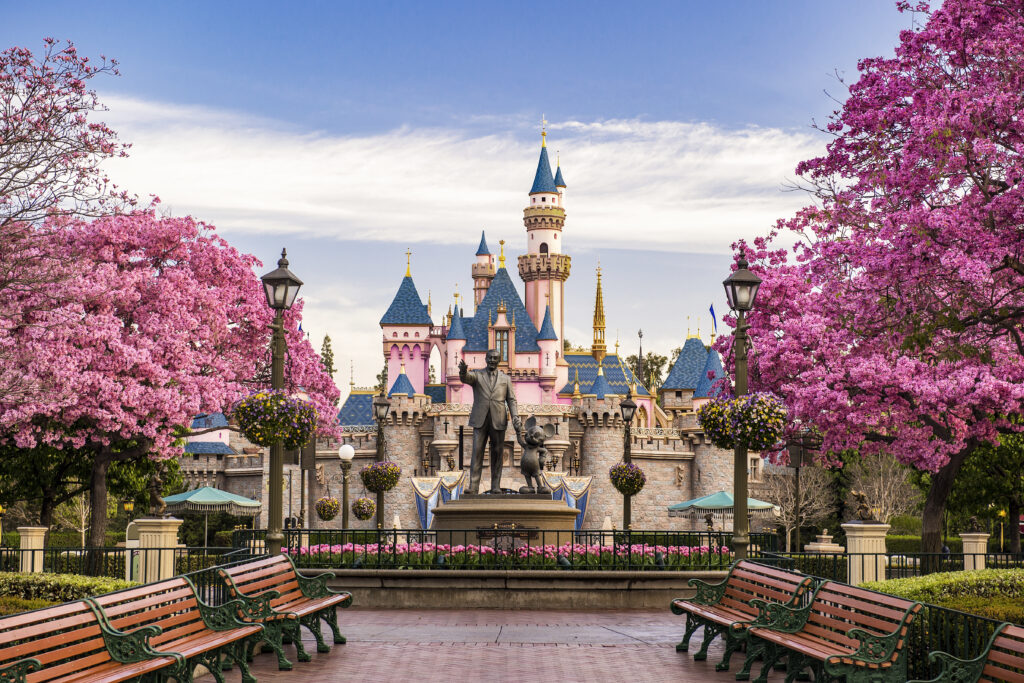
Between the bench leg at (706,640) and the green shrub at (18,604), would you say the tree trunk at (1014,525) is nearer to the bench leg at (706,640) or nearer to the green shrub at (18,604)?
the bench leg at (706,640)

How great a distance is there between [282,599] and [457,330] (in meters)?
71.7

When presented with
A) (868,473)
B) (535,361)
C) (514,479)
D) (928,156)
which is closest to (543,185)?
(535,361)

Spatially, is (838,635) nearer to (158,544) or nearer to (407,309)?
(158,544)

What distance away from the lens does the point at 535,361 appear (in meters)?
81.7

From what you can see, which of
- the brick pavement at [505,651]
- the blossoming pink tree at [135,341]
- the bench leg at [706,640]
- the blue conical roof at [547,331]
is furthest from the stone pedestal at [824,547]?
the blue conical roof at [547,331]

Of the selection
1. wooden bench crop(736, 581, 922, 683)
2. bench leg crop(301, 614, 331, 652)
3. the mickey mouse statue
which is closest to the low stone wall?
the mickey mouse statue

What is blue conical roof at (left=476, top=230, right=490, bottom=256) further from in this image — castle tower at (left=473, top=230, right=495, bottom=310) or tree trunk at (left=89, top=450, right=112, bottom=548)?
tree trunk at (left=89, top=450, right=112, bottom=548)

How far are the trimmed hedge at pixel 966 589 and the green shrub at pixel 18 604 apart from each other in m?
10.1

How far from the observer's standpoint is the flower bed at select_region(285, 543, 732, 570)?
18.0m

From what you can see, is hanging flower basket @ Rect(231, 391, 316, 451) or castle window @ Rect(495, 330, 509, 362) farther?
castle window @ Rect(495, 330, 509, 362)

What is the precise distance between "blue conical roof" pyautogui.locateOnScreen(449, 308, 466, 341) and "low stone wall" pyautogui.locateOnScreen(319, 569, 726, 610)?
66.5 meters

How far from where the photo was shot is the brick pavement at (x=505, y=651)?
36.1ft

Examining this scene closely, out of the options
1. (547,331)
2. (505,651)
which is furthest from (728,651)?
(547,331)

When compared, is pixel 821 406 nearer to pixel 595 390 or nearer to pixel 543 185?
pixel 595 390
